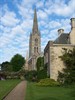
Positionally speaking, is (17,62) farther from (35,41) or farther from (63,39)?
(63,39)

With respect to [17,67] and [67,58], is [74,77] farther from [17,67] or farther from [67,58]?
[17,67]

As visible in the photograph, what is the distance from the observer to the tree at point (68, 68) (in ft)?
112

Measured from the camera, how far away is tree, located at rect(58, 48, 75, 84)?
34.0 m

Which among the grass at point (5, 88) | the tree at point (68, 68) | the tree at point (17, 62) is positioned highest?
the tree at point (17, 62)

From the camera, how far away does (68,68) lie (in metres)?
35.9

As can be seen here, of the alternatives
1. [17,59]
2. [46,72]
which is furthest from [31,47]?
[46,72]

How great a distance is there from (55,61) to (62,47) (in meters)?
2.70

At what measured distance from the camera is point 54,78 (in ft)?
122

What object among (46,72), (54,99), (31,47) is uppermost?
(31,47)

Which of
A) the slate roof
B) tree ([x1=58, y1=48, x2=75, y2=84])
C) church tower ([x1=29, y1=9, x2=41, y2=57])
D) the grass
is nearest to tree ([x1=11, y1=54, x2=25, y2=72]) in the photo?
church tower ([x1=29, y1=9, x2=41, y2=57])

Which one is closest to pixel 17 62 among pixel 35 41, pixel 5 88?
pixel 35 41

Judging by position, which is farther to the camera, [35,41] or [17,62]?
[35,41]

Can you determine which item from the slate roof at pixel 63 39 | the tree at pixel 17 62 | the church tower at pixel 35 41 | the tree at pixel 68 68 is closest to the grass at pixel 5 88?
the tree at pixel 68 68

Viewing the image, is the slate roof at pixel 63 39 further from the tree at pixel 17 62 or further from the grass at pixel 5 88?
the tree at pixel 17 62
